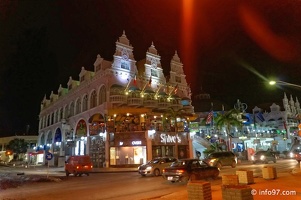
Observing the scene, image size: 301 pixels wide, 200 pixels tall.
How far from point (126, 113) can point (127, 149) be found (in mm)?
4988

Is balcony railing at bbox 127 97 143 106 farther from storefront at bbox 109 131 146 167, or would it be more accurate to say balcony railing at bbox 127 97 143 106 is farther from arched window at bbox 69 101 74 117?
arched window at bbox 69 101 74 117

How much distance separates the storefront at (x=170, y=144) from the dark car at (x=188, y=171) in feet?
65.3

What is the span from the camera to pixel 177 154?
3953 cm

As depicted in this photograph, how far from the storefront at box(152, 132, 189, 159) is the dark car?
1991 cm

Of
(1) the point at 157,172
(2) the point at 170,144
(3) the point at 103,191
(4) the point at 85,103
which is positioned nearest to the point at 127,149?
(2) the point at 170,144

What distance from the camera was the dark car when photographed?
51.8 ft

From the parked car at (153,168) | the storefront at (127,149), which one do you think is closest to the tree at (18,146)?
the storefront at (127,149)

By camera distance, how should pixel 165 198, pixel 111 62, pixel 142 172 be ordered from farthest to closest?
pixel 111 62 → pixel 142 172 → pixel 165 198

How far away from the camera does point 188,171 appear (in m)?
15.9

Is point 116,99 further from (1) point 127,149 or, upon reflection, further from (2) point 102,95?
(1) point 127,149

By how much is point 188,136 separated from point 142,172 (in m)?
20.5

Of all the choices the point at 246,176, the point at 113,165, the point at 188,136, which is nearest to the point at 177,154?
the point at 188,136

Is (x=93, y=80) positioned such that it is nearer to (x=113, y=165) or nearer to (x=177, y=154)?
(x=113, y=165)

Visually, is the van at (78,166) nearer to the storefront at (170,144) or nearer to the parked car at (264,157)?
the storefront at (170,144)
